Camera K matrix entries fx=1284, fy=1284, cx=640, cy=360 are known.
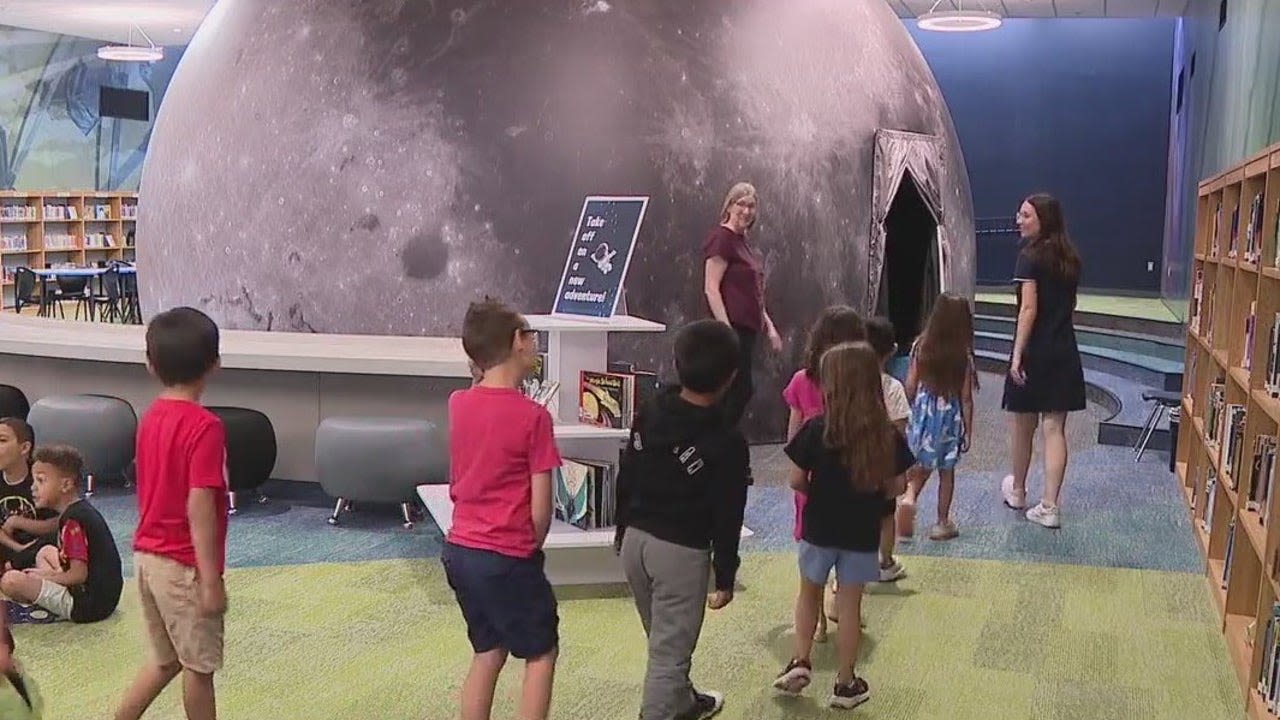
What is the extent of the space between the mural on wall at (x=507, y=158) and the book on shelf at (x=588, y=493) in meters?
2.92

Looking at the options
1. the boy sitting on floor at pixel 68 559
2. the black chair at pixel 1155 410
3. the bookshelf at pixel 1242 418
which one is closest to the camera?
the bookshelf at pixel 1242 418

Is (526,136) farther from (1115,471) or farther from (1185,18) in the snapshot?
(1185,18)

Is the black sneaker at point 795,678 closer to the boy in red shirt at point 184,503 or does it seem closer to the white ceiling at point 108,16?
the boy in red shirt at point 184,503

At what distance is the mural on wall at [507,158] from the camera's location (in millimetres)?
8031

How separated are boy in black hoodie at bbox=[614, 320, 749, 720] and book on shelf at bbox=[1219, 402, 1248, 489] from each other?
266 centimetres

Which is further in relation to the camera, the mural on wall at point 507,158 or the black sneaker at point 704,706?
the mural on wall at point 507,158

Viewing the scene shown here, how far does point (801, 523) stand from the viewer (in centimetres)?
407

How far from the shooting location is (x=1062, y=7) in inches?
667

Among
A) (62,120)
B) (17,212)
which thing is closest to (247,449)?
(17,212)

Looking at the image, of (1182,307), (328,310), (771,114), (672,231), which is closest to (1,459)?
(328,310)

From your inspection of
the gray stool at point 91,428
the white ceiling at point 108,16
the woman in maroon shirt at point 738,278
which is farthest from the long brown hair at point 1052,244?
the white ceiling at point 108,16

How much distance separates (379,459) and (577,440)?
4.49 ft

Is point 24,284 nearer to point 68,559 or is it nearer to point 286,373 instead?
point 286,373

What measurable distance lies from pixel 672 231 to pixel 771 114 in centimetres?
106
